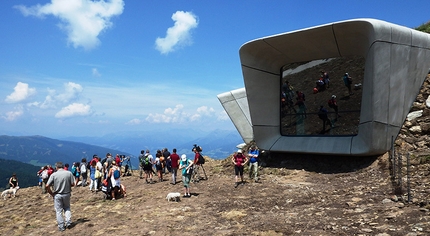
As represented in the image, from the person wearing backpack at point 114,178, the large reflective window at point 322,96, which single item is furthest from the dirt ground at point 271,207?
the large reflective window at point 322,96

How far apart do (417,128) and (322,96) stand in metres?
4.85

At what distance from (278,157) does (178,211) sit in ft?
28.0

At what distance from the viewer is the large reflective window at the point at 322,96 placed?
52.2ft

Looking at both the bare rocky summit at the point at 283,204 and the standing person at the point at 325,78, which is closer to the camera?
the bare rocky summit at the point at 283,204

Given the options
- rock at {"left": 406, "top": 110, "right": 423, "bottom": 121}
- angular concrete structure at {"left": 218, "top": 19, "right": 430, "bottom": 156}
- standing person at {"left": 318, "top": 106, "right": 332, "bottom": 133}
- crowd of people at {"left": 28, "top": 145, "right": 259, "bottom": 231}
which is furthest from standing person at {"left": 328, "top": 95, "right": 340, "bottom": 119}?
crowd of people at {"left": 28, "top": 145, "right": 259, "bottom": 231}

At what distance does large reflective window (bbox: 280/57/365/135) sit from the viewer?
15922 mm

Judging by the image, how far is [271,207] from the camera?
10344mm

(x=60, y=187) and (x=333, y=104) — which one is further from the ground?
(x=333, y=104)

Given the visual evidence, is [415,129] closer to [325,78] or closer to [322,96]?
[322,96]

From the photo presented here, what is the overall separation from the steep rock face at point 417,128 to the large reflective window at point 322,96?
213 centimetres

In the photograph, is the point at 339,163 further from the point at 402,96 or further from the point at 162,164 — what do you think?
the point at 162,164

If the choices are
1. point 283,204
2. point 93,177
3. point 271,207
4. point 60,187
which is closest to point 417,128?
Answer: point 283,204

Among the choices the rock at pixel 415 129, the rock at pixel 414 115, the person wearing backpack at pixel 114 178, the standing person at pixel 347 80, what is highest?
the standing person at pixel 347 80

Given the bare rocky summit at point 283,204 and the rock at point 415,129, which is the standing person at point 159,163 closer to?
the bare rocky summit at point 283,204
